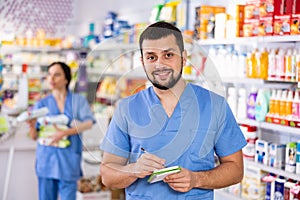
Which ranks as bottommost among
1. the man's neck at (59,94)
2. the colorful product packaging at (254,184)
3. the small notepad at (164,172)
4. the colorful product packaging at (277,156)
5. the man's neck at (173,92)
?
the colorful product packaging at (254,184)

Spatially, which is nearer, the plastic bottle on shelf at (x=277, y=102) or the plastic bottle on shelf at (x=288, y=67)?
the plastic bottle on shelf at (x=288, y=67)

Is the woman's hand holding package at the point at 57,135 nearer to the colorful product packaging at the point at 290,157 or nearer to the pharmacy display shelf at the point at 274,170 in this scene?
the pharmacy display shelf at the point at 274,170

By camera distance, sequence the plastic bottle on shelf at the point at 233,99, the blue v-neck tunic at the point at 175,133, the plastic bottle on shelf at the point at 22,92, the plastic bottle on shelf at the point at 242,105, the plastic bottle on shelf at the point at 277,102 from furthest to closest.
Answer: the plastic bottle on shelf at the point at 22,92
the plastic bottle on shelf at the point at 233,99
the plastic bottle on shelf at the point at 242,105
the plastic bottle on shelf at the point at 277,102
the blue v-neck tunic at the point at 175,133

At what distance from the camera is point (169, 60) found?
207cm

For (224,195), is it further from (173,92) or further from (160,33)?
(160,33)

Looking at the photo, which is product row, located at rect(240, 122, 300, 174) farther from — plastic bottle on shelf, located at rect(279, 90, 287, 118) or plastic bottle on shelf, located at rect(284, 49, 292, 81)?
plastic bottle on shelf, located at rect(284, 49, 292, 81)

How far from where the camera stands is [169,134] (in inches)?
85.3

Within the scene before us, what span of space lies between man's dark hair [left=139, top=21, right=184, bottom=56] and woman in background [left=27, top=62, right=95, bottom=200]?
→ 2459 mm

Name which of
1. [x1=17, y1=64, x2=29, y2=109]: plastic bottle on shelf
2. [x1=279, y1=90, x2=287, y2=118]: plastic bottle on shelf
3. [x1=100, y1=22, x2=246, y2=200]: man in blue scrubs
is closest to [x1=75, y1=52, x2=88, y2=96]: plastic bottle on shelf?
[x1=100, y1=22, x2=246, y2=200]: man in blue scrubs

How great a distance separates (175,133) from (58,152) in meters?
2.57

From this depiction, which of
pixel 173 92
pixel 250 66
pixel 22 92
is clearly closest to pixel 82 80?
pixel 173 92

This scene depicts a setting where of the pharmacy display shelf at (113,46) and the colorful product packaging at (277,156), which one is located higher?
the pharmacy display shelf at (113,46)

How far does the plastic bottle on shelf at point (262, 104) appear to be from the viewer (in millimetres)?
3768

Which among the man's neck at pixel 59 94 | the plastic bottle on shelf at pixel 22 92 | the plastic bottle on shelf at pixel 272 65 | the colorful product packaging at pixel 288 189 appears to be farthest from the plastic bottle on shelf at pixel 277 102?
the plastic bottle on shelf at pixel 22 92
